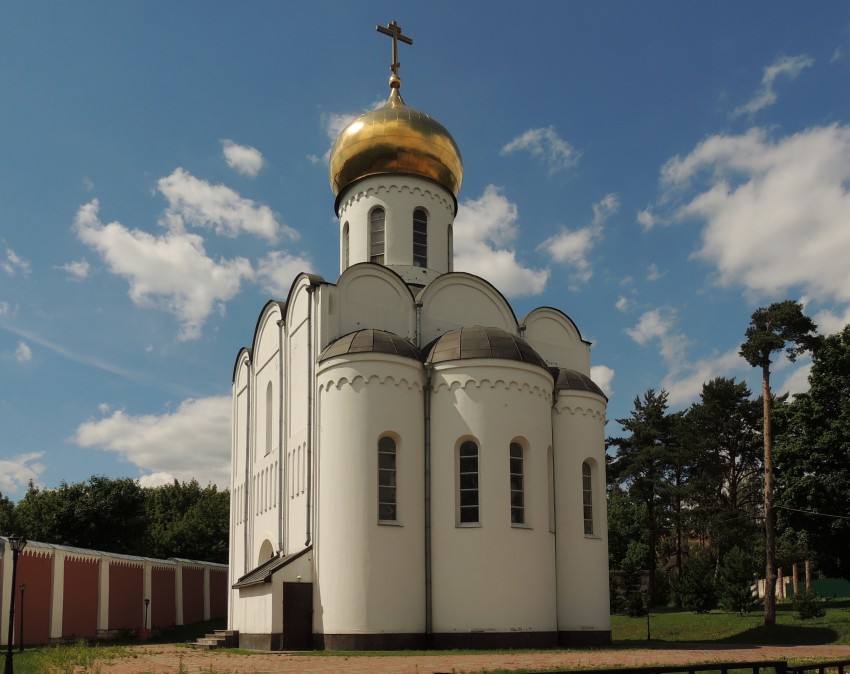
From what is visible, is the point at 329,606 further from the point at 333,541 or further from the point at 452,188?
the point at 452,188

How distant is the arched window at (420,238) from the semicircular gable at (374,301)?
100 inches

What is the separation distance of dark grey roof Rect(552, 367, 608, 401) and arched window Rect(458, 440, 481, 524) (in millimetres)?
3199

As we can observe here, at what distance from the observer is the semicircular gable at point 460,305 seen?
19750 mm

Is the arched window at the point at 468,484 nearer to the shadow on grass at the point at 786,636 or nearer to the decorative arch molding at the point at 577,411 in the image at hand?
the decorative arch molding at the point at 577,411

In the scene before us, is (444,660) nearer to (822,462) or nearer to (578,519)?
(578,519)

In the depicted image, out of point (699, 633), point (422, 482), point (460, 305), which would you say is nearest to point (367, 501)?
point (422, 482)

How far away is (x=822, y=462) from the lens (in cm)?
2531

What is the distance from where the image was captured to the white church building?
16297 mm

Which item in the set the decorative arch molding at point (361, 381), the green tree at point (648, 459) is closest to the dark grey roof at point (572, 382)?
the decorative arch molding at point (361, 381)

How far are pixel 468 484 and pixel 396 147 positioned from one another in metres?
9.13

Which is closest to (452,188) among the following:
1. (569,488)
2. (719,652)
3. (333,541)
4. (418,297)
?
(418,297)

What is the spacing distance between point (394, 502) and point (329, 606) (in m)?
2.21

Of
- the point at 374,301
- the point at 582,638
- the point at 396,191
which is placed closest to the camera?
the point at 582,638

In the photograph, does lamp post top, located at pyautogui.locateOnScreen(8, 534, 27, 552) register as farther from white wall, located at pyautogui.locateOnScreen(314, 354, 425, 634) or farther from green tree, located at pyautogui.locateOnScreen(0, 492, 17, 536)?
green tree, located at pyautogui.locateOnScreen(0, 492, 17, 536)
